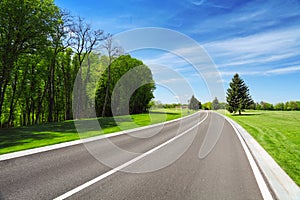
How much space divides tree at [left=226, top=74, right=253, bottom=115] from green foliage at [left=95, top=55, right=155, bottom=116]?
2340 cm

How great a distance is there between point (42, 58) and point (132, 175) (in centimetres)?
2457

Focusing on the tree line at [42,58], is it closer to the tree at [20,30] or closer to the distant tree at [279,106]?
the tree at [20,30]

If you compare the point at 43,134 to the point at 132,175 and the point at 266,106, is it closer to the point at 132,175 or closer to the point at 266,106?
the point at 132,175

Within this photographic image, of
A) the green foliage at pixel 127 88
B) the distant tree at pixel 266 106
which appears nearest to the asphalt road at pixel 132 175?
the green foliage at pixel 127 88

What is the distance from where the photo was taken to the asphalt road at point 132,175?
4551 millimetres

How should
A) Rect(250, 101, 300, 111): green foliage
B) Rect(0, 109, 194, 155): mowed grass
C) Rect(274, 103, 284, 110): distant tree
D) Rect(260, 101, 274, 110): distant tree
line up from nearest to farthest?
Rect(0, 109, 194, 155): mowed grass
Rect(250, 101, 300, 111): green foliage
Rect(274, 103, 284, 110): distant tree
Rect(260, 101, 274, 110): distant tree

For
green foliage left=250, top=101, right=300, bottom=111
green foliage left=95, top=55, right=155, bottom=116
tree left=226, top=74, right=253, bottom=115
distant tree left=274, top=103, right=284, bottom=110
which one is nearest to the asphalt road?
green foliage left=95, top=55, right=155, bottom=116

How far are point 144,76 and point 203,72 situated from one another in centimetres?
3473

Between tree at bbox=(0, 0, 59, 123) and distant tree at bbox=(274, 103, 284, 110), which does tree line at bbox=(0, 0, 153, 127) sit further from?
distant tree at bbox=(274, 103, 284, 110)

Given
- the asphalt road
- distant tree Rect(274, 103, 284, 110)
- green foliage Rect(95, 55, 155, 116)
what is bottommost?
the asphalt road

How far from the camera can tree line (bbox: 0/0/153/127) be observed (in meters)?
20.3

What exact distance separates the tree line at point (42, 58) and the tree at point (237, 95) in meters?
36.4

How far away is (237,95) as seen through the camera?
58.2 metres

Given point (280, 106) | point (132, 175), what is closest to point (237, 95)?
point (280, 106)
